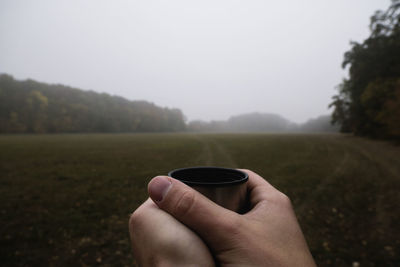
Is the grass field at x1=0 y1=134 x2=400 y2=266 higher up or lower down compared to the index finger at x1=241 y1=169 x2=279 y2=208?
lower down

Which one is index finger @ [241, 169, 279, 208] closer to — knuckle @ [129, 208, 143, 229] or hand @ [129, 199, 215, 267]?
hand @ [129, 199, 215, 267]

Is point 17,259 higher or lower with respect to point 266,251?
lower

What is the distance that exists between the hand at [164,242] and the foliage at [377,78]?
32463mm

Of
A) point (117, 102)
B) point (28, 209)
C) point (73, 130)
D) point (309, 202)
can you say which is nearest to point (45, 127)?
point (73, 130)

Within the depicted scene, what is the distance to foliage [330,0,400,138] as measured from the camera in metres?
25.2

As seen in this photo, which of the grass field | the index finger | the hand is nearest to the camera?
the hand

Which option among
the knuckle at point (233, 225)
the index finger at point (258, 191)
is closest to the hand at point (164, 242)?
the knuckle at point (233, 225)

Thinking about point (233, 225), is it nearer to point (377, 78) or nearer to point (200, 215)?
point (200, 215)

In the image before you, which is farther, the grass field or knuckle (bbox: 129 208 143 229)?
the grass field

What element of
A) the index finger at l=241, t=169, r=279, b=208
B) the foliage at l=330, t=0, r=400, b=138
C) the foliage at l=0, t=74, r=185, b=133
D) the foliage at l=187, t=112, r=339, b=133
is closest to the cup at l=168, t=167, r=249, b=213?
the index finger at l=241, t=169, r=279, b=208

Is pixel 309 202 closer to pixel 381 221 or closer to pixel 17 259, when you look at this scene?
pixel 381 221

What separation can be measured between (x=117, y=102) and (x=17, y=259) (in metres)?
111

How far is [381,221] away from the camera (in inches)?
201

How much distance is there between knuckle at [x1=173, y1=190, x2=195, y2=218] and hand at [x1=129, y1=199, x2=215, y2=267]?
0.19ft
